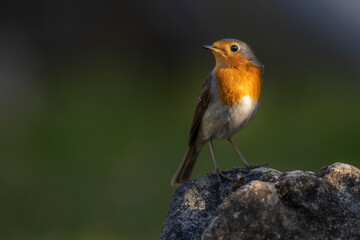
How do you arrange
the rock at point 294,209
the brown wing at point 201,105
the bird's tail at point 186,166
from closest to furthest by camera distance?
1. the rock at point 294,209
2. the brown wing at point 201,105
3. the bird's tail at point 186,166

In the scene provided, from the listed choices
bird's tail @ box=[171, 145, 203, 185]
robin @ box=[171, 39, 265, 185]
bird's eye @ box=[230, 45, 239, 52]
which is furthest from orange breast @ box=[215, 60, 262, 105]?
bird's tail @ box=[171, 145, 203, 185]

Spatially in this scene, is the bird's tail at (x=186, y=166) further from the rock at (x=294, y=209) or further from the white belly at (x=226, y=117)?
the rock at (x=294, y=209)

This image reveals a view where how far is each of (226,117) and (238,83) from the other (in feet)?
0.92

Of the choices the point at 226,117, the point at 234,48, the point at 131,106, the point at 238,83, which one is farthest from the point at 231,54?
the point at 131,106

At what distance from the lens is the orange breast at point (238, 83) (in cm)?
403

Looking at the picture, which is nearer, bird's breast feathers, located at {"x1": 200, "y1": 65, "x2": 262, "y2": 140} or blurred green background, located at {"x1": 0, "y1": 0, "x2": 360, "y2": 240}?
bird's breast feathers, located at {"x1": 200, "y1": 65, "x2": 262, "y2": 140}

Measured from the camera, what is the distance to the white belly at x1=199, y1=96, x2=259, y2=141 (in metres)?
4.08

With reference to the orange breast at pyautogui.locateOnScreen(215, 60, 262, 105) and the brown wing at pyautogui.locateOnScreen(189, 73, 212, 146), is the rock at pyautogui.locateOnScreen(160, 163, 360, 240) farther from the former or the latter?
the brown wing at pyautogui.locateOnScreen(189, 73, 212, 146)

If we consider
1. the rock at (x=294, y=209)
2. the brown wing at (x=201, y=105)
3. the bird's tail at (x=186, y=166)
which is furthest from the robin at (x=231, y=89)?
the rock at (x=294, y=209)

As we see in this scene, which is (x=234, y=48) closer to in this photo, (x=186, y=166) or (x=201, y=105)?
(x=201, y=105)

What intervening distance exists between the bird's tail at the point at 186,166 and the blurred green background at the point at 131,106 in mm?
1259

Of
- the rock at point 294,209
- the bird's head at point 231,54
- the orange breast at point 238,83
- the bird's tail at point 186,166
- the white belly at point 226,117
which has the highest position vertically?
the bird's head at point 231,54

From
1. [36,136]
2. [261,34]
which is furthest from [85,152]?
[261,34]

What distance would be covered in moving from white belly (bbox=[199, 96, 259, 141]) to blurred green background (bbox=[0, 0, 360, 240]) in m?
1.80
